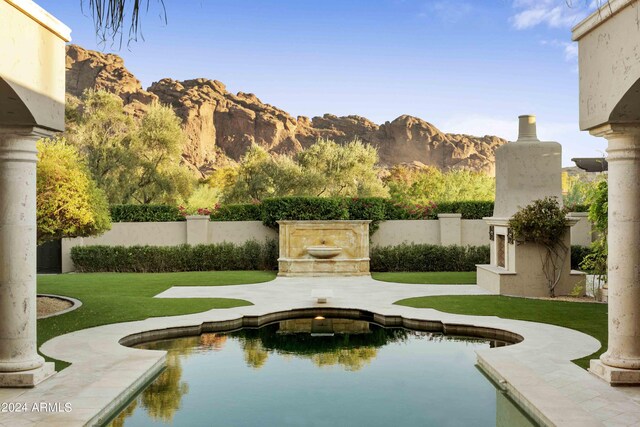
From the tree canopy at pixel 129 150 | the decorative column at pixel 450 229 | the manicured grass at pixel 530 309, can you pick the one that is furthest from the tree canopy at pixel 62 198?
the tree canopy at pixel 129 150

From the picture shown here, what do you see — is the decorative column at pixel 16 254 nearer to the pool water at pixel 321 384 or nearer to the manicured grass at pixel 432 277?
the pool water at pixel 321 384

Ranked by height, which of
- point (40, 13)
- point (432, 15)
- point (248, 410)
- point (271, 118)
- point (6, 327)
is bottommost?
point (248, 410)

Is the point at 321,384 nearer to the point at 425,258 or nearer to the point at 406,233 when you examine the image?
the point at 425,258

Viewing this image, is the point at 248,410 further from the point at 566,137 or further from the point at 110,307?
the point at 566,137

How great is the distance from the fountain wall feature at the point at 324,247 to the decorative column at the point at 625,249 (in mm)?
13417

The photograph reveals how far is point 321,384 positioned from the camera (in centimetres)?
763

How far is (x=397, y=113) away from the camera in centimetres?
6888

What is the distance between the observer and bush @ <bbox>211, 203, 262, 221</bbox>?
76.2 ft

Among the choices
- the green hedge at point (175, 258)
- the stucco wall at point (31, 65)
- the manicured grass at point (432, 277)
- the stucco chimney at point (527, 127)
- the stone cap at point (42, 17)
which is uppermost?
the stucco chimney at point (527, 127)

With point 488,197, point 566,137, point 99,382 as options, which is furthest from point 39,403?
point 488,197

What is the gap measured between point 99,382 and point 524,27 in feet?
153

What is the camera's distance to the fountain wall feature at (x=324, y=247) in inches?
792

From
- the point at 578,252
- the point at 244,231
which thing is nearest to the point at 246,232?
the point at 244,231

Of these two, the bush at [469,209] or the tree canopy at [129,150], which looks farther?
the tree canopy at [129,150]
